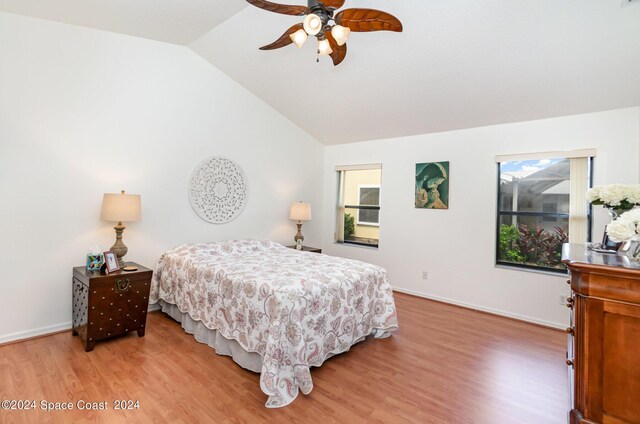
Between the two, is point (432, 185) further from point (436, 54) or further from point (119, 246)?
point (119, 246)

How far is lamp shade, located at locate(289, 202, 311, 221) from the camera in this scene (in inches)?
187

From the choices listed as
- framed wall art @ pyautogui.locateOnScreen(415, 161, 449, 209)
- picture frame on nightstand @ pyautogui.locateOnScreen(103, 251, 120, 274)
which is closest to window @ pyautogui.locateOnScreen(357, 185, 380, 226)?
framed wall art @ pyautogui.locateOnScreen(415, 161, 449, 209)

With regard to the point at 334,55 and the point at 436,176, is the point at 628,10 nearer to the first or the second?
the point at 334,55

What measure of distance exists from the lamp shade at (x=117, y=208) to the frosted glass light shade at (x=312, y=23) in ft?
7.37

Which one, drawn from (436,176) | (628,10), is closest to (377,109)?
(436,176)

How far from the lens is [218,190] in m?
4.10

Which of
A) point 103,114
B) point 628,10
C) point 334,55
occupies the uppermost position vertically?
point 628,10

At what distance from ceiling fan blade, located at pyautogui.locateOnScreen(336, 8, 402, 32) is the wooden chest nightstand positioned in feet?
8.63

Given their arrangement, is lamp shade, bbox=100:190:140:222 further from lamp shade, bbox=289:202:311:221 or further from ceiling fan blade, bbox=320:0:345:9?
ceiling fan blade, bbox=320:0:345:9

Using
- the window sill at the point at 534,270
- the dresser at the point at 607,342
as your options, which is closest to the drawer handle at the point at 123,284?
the dresser at the point at 607,342

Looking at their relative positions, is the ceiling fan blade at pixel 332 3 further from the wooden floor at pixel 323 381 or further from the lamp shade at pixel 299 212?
the lamp shade at pixel 299 212

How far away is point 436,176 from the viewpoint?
4266mm

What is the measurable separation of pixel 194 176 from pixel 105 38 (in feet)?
5.19

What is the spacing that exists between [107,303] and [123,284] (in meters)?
0.18
